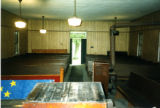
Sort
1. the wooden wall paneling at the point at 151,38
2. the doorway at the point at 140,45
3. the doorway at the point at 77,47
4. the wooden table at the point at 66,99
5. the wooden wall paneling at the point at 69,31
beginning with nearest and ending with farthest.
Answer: the wooden table at the point at 66,99
the wooden wall paneling at the point at 151,38
the doorway at the point at 140,45
the wooden wall paneling at the point at 69,31
the doorway at the point at 77,47

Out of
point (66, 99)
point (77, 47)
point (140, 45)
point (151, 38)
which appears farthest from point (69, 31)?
point (66, 99)

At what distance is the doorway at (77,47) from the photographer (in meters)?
11.6

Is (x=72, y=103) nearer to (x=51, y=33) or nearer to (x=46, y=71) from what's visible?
(x=46, y=71)

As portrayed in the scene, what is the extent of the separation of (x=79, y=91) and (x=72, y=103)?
0.99 ft

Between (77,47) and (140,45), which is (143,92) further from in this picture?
(77,47)

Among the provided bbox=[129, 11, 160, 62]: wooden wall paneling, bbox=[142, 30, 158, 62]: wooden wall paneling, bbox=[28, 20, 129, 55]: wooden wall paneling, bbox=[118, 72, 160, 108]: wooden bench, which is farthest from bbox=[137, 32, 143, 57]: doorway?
bbox=[118, 72, 160, 108]: wooden bench

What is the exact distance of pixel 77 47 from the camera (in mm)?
11617

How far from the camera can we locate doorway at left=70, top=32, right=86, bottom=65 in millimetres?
11562

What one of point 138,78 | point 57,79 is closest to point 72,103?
point 57,79

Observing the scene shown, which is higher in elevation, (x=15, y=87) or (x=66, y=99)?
(x=66, y=99)

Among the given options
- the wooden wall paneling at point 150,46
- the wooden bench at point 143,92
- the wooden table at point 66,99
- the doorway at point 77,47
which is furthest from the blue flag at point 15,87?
the doorway at point 77,47

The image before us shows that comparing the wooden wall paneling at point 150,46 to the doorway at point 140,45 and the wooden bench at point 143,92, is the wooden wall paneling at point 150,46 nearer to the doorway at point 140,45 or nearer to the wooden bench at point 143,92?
the doorway at point 140,45

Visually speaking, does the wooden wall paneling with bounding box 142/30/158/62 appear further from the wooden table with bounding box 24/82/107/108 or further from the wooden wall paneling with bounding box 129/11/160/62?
the wooden table with bounding box 24/82/107/108

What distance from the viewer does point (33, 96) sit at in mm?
1270
